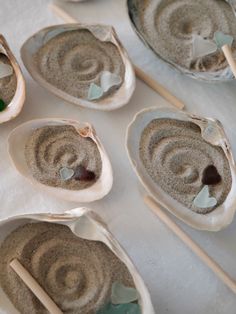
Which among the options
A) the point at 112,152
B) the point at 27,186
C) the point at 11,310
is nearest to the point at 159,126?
the point at 112,152

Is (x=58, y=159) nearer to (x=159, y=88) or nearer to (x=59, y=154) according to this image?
(x=59, y=154)

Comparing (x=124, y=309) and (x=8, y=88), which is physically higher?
(x=8, y=88)

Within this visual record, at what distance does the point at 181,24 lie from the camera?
761 millimetres

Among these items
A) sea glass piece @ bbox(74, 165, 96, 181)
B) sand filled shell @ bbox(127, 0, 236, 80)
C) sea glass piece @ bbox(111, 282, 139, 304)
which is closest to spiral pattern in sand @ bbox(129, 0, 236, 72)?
sand filled shell @ bbox(127, 0, 236, 80)

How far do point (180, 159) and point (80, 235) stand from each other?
17 centimetres

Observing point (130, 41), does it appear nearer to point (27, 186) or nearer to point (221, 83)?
point (221, 83)

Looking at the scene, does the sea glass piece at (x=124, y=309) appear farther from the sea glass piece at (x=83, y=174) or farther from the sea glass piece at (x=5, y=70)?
the sea glass piece at (x=5, y=70)

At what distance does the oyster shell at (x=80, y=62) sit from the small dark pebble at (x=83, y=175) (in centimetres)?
10

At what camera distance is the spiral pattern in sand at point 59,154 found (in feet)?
2.13

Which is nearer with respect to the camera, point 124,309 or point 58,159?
point 124,309

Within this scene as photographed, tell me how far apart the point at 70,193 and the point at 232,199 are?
0.63 feet

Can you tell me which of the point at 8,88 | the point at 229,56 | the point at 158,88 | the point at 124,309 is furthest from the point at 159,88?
the point at 124,309

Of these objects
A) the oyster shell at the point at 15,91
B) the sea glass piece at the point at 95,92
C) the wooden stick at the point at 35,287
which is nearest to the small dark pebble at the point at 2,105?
the oyster shell at the point at 15,91

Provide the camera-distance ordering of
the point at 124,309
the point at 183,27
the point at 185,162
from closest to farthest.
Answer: the point at 124,309 → the point at 185,162 → the point at 183,27
